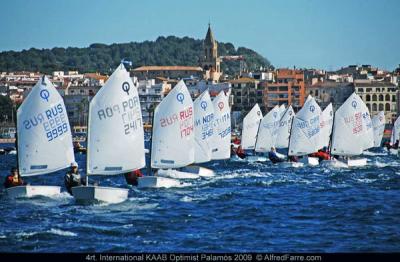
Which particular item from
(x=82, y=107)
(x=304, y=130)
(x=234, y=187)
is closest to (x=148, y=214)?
(x=234, y=187)

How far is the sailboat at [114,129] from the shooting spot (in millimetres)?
36625

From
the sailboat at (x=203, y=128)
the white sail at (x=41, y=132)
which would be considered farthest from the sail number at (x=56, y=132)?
the sailboat at (x=203, y=128)

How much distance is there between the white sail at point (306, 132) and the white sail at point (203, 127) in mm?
6646

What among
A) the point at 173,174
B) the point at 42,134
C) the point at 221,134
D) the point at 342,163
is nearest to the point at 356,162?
the point at 342,163

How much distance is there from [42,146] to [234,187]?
33.7 ft

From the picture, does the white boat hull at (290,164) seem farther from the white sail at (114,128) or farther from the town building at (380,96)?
the town building at (380,96)

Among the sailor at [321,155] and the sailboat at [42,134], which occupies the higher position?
the sailboat at [42,134]

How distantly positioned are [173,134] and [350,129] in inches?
740

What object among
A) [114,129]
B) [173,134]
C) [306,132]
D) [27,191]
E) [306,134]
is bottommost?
[27,191]

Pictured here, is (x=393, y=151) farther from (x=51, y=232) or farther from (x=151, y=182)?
(x=51, y=232)

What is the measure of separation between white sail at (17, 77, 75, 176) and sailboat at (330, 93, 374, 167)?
24347 millimetres

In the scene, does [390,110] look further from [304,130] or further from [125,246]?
[125,246]

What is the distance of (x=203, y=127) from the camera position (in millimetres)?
54406

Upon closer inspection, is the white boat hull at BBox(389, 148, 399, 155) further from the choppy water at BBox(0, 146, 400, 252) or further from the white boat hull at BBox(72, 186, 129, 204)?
the white boat hull at BBox(72, 186, 129, 204)
